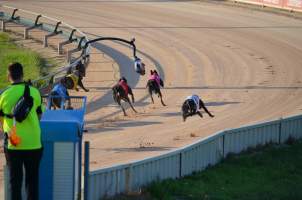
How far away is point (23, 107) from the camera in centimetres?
696

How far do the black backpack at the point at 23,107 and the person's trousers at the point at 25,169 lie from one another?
0.27 meters

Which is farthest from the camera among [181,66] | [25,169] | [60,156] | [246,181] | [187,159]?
[181,66]

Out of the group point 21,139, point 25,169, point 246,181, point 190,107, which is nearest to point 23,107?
point 21,139

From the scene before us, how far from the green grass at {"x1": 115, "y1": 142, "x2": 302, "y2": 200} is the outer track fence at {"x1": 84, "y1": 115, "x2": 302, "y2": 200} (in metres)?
0.11

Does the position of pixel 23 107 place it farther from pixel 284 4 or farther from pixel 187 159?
pixel 284 4

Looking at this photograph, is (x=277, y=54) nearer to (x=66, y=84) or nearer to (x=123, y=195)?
(x=66, y=84)

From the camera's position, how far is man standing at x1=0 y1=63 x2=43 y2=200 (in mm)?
6984

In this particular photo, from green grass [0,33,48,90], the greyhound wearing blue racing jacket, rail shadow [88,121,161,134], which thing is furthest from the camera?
green grass [0,33,48,90]

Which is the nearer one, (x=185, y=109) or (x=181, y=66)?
(x=185, y=109)

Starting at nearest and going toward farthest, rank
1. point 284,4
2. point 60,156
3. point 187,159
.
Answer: point 60,156
point 187,159
point 284,4

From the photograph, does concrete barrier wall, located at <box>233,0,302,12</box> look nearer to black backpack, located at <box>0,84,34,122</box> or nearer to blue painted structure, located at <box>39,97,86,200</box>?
Answer: blue painted structure, located at <box>39,97,86,200</box>

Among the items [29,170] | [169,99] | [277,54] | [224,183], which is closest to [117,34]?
[277,54]

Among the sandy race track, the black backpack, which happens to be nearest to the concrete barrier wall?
the sandy race track

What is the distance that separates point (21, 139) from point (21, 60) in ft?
52.4
